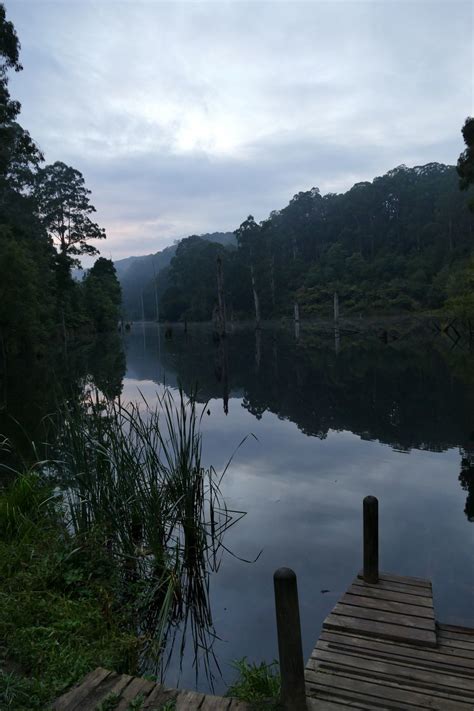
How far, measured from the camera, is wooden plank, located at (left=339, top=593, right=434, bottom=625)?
3.33m

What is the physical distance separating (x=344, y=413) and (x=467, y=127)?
62.0ft

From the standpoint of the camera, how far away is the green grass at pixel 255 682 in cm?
288

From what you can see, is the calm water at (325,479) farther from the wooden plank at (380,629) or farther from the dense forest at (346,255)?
the dense forest at (346,255)

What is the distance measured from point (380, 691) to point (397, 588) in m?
1.18

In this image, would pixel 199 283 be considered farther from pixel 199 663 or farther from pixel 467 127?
pixel 199 663

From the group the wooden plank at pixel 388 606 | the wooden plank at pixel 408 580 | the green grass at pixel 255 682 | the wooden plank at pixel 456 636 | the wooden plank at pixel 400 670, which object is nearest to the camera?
the wooden plank at pixel 400 670

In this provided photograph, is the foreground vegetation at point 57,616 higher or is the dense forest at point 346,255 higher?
the dense forest at point 346,255

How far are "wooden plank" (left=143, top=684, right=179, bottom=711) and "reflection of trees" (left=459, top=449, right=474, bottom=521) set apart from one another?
414cm

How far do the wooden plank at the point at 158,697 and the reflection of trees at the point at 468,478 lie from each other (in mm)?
4142

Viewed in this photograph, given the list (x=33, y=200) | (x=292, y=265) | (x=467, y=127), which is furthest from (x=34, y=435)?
(x=292, y=265)

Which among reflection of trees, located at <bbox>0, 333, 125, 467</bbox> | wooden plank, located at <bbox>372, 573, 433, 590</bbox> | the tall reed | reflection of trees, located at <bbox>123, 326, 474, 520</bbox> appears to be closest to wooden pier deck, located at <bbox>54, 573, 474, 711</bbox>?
wooden plank, located at <bbox>372, 573, 433, 590</bbox>

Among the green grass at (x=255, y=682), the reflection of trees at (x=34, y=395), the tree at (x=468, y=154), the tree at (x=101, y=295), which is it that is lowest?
the green grass at (x=255, y=682)

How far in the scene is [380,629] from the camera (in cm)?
316

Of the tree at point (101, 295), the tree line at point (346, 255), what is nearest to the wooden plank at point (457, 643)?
the tree line at point (346, 255)
